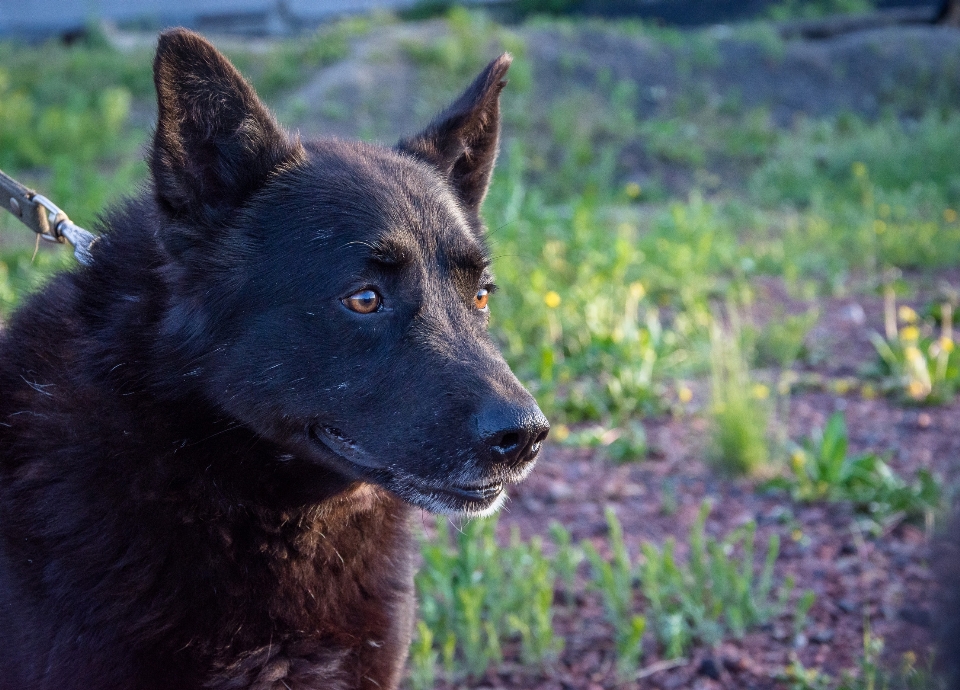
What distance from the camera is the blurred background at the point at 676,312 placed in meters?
3.11

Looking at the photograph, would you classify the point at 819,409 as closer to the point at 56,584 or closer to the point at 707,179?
the point at 56,584

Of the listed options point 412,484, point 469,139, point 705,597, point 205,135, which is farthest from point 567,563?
point 205,135

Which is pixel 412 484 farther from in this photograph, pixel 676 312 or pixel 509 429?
pixel 676 312

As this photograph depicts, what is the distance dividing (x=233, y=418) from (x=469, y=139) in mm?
1179

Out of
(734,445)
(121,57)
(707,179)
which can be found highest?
(734,445)

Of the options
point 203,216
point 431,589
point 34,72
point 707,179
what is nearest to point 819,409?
point 431,589

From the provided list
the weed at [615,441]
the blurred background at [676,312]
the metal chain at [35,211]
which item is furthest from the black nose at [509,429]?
the weed at [615,441]

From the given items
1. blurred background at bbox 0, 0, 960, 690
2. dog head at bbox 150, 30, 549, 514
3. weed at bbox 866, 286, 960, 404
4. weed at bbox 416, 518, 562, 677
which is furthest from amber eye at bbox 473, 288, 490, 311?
weed at bbox 866, 286, 960, 404

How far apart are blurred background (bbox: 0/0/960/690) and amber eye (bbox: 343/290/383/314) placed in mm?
694

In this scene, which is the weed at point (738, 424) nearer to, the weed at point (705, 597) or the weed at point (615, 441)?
the weed at point (615, 441)

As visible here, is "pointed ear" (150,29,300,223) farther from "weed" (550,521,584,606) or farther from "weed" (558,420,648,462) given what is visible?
"weed" (558,420,648,462)

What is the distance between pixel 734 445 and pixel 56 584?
295cm

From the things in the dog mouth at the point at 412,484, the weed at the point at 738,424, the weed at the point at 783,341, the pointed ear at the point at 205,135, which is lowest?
the weed at the point at 783,341

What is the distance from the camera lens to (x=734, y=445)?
13.5 ft
